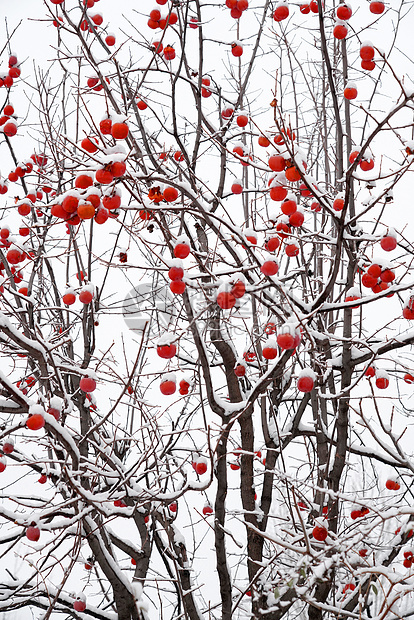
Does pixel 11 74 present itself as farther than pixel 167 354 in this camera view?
Yes

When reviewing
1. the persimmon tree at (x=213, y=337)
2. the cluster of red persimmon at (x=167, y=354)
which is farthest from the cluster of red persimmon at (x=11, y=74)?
the cluster of red persimmon at (x=167, y=354)

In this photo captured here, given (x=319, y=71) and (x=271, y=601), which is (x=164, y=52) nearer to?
(x=319, y=71)

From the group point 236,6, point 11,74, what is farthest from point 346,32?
point 11,74

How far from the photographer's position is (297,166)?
6.22 ft

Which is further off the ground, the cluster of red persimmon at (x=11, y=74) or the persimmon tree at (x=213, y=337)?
the cluster of red persimmon at (x=11, y=74)

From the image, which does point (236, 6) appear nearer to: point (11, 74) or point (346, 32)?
point (346, 32)

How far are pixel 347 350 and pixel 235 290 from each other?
4.75 ft

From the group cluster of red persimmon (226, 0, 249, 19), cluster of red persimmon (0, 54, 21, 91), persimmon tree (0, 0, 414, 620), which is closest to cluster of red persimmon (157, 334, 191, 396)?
persimmon tree (0, 0, 414, 620)

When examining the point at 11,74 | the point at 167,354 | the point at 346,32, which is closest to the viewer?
the point at 167,354

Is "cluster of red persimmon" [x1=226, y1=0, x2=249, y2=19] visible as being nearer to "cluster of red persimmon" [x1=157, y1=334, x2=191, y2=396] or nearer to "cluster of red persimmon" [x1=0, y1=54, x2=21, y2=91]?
"cluster of red persimmon" [x1=0, y1=54, x2=21, y2=91]

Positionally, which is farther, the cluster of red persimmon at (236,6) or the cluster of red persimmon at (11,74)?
the cluster of red persimmon at (11,74)

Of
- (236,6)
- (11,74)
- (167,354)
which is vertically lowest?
(167,354)

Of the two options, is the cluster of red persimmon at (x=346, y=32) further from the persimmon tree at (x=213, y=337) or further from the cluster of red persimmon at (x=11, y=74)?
the cluster of red persimmon at (x=11, y=74)

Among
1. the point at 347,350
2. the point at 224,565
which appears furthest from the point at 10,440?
the point at 347,350
